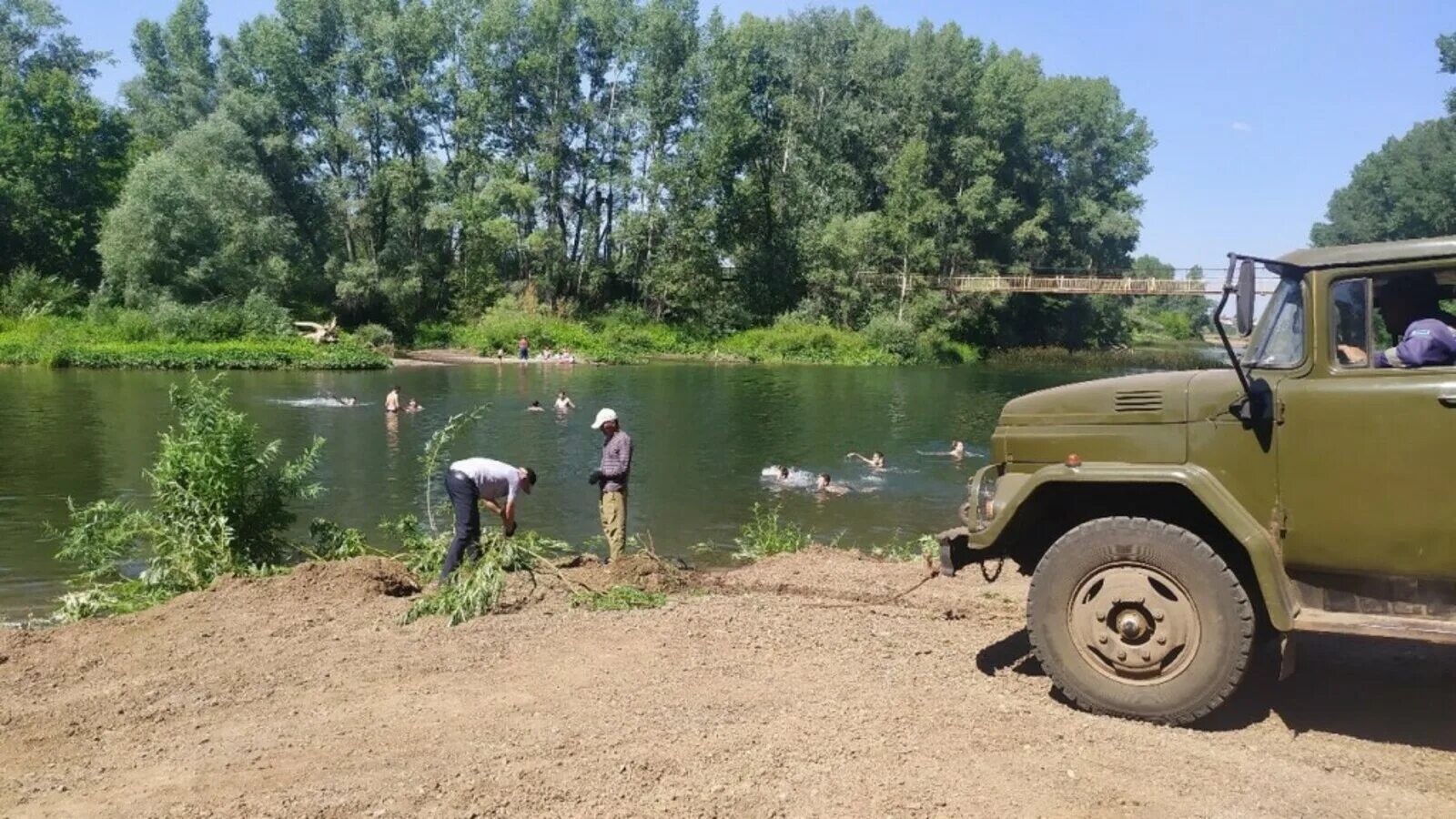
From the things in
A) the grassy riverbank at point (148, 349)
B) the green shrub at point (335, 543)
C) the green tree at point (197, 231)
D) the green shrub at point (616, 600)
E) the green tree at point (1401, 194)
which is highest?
the green tree at point (1401, 194)

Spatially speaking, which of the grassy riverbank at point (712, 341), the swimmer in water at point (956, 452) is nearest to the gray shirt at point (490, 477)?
the swimmer in water at point (956, 452)

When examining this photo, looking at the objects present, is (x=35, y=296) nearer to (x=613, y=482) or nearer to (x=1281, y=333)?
(x=613, y=482)

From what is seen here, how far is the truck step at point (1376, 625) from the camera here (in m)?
5.42

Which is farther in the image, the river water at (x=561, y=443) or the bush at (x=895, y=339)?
the bush at (x=895, y=339)

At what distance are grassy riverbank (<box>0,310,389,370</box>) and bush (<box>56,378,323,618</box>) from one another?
3851 cm

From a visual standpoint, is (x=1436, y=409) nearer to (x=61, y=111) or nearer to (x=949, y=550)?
(x=949, y=550)

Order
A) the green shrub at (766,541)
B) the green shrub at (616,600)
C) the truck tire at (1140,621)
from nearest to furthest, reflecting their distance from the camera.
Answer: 1. the truck tire at (1140,621)
2. the green shrub at (616,600)
3. the green shrub at (766,541)

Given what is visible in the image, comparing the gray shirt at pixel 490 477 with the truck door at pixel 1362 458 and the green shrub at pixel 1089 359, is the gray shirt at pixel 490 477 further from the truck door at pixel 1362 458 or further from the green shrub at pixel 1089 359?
the green shrub at pixel 1089 359

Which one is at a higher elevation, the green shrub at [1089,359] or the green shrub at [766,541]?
the green shrub at [1089,359]

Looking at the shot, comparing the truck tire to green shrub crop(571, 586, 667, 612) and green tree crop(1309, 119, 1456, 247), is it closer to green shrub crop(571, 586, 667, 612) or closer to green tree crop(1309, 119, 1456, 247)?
green shrub crop(571, 586, 667, 612)

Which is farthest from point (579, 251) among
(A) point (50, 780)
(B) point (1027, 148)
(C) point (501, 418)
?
(A) point (50, 780)

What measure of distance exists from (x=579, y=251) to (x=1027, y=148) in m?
32.7

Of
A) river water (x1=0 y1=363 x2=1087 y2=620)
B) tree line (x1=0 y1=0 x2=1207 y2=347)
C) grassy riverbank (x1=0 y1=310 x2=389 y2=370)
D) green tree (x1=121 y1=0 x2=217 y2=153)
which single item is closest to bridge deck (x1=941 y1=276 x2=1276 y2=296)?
tree line (x1=0 y1=0 x2=1207 y2=347)

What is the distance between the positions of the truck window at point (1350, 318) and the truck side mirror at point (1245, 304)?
767 mm
